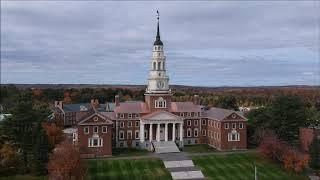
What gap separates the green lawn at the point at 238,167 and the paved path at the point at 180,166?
91cm

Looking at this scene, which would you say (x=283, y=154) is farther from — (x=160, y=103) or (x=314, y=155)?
(x=160, y=103)

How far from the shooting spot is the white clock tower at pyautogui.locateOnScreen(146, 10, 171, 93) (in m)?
71.6

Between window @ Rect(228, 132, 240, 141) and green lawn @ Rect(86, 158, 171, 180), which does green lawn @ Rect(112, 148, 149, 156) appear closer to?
green lawn @ Rect(86, 158, 171, 180)

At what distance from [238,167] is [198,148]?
12956 mm

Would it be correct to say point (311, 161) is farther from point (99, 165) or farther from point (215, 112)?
point (99, 165)

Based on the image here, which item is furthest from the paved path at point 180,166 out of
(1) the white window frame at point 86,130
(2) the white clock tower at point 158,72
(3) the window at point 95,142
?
(2) the white clock tower at point 158,72

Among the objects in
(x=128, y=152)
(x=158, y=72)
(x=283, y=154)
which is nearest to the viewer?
(x=283, y=154)

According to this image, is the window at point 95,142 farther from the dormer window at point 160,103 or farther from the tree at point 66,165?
the tree at point 66,165

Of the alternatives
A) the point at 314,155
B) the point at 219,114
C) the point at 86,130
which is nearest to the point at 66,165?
the point at 86,130

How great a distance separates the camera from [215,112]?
7231cm

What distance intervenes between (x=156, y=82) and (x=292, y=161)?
25.1 metres

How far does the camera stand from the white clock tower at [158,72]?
71562 mm

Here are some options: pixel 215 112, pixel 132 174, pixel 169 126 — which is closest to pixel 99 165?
pixel 132 174

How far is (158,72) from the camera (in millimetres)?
72062
